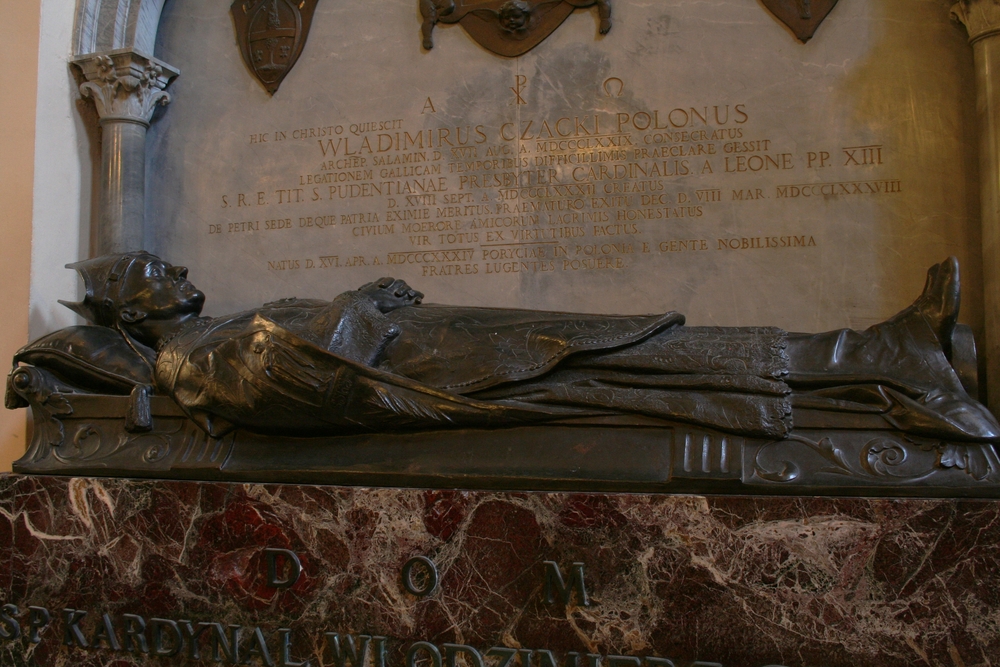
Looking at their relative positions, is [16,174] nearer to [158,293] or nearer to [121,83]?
[121,83]

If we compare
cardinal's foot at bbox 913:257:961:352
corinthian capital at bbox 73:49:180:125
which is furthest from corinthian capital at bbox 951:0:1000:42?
corinthian capital at bbox 73:49:180:125

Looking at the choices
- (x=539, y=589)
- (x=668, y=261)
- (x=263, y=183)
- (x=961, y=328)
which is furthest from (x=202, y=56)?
(x=961, y=328)

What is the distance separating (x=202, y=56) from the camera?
4109 millimetres

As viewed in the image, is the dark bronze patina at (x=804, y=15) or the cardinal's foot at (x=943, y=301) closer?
the cardinal's foot at (x=943, y=301)

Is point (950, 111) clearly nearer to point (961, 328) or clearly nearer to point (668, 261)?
point (668, 261)

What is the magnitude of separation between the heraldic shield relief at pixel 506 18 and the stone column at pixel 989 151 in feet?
4.86

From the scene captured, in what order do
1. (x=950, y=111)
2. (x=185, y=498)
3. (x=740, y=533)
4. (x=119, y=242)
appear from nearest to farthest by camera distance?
(x=740, y=533)
(x=185, y=498)
(x=950, y=111)
(x=119, y=242)

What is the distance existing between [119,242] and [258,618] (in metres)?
2.38

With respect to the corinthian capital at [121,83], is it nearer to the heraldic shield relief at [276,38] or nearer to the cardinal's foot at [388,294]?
the heraldic shield relief at [276,38]

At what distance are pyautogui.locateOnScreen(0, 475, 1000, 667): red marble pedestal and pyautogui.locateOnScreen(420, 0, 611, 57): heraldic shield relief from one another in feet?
7.90

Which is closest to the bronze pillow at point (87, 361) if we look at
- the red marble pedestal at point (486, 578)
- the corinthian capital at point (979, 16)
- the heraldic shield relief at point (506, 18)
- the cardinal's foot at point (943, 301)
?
the red marble pedestal at point (486, 578)

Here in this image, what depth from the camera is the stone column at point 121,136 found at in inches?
153

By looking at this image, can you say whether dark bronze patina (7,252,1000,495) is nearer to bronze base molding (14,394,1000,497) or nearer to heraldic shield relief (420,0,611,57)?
bronze base molding (14,394,1000,497)

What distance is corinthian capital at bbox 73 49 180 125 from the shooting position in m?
3.88
